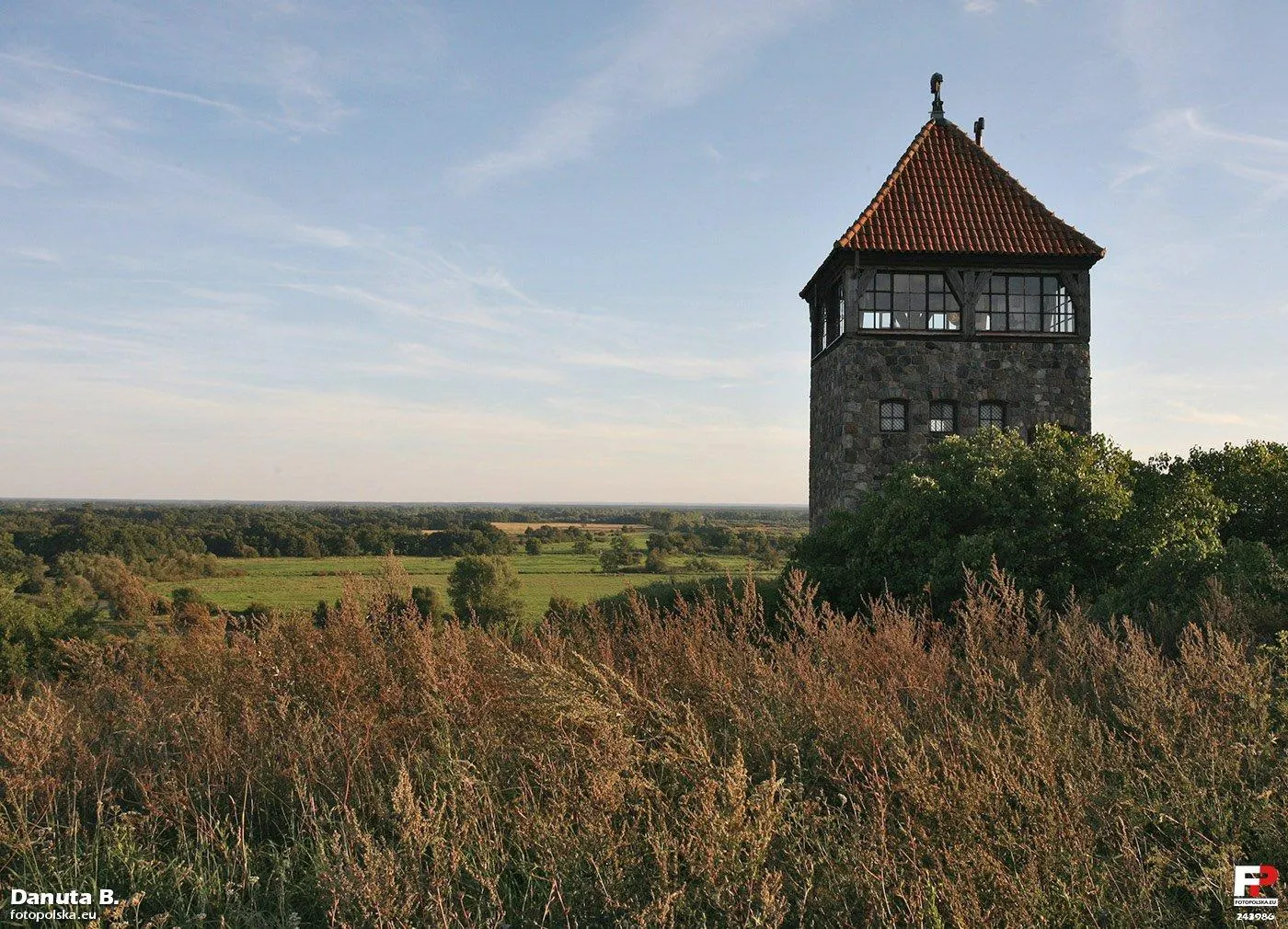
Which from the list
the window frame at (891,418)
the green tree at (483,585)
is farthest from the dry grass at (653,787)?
the green tree at (483,585)

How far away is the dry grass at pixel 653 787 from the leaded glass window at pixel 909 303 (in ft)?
43.0

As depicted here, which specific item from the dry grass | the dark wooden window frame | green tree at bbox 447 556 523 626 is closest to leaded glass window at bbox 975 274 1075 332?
the dark wooden window frame

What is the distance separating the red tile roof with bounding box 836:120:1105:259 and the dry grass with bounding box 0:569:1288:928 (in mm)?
13575

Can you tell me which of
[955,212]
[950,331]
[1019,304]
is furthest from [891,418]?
[955,212]

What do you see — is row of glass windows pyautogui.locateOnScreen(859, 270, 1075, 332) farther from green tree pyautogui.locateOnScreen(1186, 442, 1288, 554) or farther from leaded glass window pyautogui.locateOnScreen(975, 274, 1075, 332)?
green tree pyautogui.locateOnScreen(1186, 442, 1288, 554)

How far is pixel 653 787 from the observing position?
3.53 metres

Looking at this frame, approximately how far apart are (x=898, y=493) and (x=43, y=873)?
12047 millimetres

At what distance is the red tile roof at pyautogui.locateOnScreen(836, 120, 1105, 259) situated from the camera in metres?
18.0

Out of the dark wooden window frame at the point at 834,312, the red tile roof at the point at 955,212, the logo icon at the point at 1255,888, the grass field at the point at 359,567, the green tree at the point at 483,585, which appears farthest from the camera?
the green tree at the point at 483,585

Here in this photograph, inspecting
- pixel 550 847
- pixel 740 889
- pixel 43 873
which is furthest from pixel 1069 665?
pixel 43 873

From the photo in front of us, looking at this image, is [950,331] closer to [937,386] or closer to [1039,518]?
[937,386]

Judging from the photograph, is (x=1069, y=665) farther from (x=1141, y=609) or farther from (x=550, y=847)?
(x=1141, y=609)

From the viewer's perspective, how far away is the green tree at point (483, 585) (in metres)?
34.1

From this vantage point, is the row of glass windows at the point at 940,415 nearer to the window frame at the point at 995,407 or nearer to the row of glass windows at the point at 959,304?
the window frame at the point at 995,407
